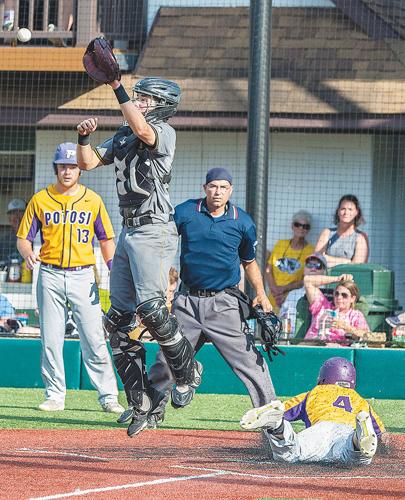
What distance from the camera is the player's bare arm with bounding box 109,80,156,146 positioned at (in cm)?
549

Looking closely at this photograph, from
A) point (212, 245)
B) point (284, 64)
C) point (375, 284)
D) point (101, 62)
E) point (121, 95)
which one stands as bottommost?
point (375, 284)

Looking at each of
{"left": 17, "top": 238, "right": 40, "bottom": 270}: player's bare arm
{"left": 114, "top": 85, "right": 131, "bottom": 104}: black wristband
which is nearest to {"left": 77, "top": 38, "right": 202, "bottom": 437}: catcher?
{"left": 114, "top": 85, "right": 131, "bottom": 104}: black wristband

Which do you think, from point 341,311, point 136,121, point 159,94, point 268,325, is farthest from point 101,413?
point 136,121

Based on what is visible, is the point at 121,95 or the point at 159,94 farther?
the point at 159,94

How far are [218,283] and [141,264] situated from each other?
1.46 meters

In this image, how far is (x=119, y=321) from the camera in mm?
6117

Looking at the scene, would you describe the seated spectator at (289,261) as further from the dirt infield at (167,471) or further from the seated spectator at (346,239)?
the dirt infield at (167,471)

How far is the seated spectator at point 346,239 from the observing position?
1188cm

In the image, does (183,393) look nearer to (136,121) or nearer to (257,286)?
(257,286)

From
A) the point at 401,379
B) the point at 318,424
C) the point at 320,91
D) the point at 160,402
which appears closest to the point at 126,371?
the point at 160,402

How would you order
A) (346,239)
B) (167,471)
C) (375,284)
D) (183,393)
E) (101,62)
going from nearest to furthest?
(101,62) < (167,471) < (183,393) < (375,284) < (346,239)

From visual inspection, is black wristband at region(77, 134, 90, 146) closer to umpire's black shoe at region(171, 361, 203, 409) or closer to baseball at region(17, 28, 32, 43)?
umpire's black shoe at region(171, 361, 203, 409)

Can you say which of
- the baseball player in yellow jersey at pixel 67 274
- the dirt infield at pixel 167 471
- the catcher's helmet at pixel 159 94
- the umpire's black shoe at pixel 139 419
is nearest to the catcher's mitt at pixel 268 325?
the dirt infield at pixel 167 471

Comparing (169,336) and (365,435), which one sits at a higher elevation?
(169,336)
